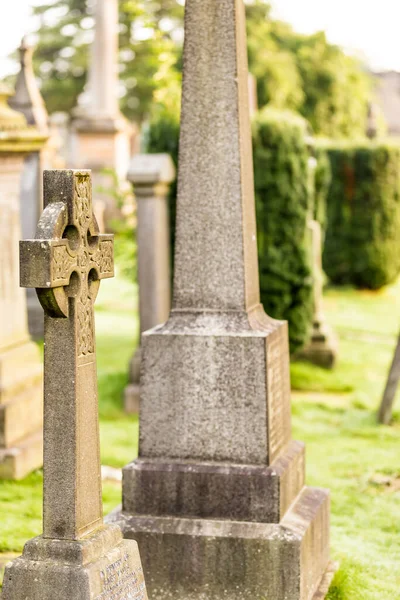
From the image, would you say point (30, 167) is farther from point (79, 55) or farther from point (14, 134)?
point (79, 55)

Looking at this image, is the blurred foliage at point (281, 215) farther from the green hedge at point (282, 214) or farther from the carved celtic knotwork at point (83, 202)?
the carved celtic knotwork at point (83, 202)

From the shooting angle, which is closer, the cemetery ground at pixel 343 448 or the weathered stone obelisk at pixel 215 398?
the weathered stone obelisk at pixel 215 398

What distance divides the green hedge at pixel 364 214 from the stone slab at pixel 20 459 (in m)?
11.8

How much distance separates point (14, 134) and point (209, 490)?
3520mm

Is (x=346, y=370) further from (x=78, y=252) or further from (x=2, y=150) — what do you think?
(x=78, y=252)

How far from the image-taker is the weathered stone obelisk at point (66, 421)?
372cm

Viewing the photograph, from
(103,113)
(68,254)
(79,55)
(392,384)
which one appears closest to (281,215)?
(392,384)

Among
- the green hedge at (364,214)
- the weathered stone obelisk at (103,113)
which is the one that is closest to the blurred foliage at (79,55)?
the weathered stone obelisk at (103,113)

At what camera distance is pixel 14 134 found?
729 cm

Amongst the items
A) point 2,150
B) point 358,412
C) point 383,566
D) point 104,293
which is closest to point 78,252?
point 383,566

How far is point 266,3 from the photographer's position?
27.1 m

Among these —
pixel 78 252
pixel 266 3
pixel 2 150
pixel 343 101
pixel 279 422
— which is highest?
pixel 266 3

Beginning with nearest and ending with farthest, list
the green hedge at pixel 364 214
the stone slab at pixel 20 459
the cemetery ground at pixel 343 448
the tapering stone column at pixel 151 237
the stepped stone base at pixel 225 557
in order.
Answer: the stepped stone base at pixel 225 557 → the cemetery ground at pixel 343 448 → the stone slab at pixel 20 459 → the tapering stone column at pixel 151 237 → the green hedge at pixel 364 214

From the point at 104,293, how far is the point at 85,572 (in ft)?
42.7
